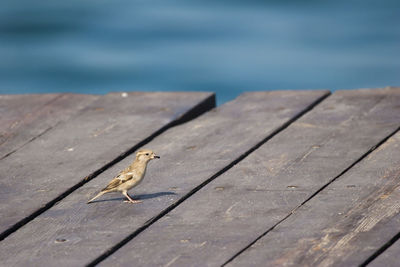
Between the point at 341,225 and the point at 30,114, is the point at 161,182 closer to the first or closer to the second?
the point at 341,225

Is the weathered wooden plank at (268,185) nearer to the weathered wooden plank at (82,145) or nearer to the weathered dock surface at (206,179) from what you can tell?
the weathered dock surface at (206,179)

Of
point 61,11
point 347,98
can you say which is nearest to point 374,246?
point 347,98

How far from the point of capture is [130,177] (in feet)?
16.4

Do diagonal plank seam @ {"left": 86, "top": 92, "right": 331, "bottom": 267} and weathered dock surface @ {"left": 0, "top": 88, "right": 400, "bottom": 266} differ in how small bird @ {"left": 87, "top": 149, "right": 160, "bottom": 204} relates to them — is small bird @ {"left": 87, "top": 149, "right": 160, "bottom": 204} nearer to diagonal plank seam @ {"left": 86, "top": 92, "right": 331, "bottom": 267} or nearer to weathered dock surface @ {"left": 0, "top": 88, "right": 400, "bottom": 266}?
weathered dock surface @ {"left": 0, "top": 88, "right": 400, "bottom": 266}

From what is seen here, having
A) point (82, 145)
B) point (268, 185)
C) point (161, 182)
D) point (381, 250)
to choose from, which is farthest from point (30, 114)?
point (381, 250)

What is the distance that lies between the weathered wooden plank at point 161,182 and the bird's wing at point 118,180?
0.06 m

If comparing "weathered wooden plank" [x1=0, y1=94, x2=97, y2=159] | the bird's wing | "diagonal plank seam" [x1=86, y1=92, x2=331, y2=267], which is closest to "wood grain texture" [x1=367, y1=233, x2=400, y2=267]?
"diagonal plank seam" [x1=86, y1=92, x2=331, y2=267]

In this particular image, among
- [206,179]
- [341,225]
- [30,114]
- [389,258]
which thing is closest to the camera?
[389,258]

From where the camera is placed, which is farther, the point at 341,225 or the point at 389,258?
the point at 341,225

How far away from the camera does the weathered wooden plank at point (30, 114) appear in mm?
6180

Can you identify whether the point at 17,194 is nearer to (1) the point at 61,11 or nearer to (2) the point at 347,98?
(2) the point at 347,98

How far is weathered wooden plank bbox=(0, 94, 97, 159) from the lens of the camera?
6.18m

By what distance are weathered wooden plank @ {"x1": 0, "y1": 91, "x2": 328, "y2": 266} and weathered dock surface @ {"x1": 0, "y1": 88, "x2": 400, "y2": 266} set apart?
0.04 ft

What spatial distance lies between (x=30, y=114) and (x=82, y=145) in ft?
2.90
